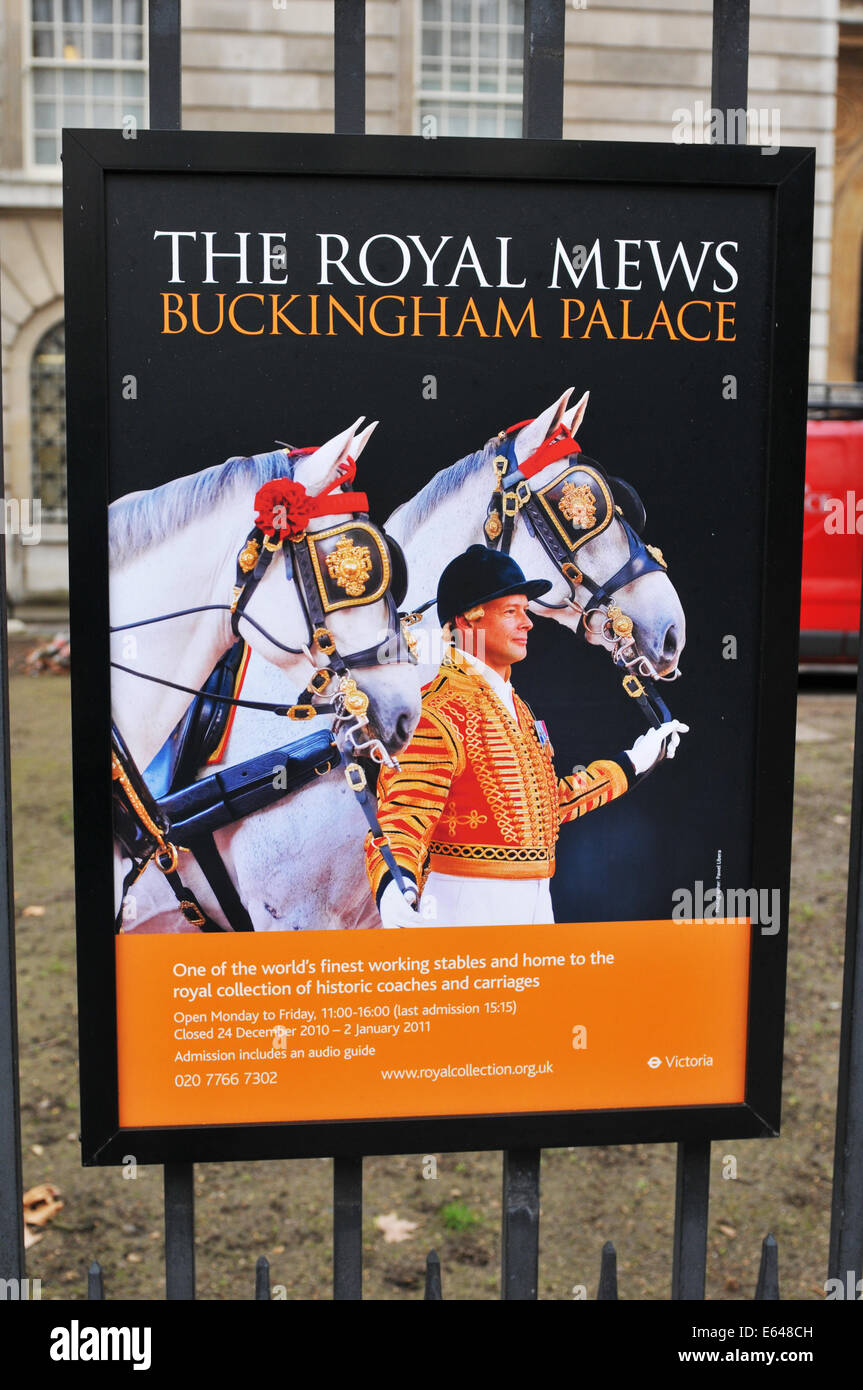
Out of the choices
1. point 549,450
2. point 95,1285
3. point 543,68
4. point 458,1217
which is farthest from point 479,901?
point 458,1217

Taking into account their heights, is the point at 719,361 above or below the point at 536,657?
above

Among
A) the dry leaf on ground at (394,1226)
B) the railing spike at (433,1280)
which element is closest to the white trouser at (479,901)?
the railing spike at (433,1280)

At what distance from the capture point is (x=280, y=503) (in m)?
2.05

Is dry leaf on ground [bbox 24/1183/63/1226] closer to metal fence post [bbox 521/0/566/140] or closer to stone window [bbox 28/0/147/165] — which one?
metal fence post [bbox 521/0/566/140]

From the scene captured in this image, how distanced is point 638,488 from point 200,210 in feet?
2.88

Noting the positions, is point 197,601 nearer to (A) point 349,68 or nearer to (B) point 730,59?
(A) point 349,68

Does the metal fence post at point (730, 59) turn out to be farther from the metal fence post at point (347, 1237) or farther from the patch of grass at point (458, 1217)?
the patch of grass at point (458, 1217)

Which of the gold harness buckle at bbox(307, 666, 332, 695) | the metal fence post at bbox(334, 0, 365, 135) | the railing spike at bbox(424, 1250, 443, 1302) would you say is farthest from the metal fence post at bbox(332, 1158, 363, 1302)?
the metal fence post at bbox(334, 0, 365, 135)

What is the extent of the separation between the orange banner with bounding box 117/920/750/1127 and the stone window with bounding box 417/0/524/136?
56.8 ft

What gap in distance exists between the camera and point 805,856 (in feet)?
23.5

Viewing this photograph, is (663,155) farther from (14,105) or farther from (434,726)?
(14,105)

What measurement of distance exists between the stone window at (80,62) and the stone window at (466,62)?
4197 millimetres

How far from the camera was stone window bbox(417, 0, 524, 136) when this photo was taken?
1736 cm
